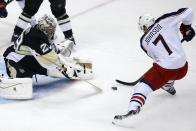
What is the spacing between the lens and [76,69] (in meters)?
3.29

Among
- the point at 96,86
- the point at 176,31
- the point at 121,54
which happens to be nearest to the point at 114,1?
the point at 121,54

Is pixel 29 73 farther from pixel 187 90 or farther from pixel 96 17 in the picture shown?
pixel 96 17

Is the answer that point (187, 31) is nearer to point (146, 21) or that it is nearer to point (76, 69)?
point (146, 21)

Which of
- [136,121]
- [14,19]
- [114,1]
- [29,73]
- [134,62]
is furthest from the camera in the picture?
[114,1]

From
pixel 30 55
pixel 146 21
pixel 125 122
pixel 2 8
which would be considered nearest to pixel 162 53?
pixel 146 21

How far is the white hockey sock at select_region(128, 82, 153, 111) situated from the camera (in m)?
2.76

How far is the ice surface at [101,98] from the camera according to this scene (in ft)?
9.34

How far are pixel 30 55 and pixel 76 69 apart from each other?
327 mm

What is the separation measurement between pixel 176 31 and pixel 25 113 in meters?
0.99

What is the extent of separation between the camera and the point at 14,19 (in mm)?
4684

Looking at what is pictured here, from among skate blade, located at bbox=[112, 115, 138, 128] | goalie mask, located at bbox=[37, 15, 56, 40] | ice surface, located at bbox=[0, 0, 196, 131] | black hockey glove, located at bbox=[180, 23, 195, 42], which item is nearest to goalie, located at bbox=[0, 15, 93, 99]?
goalie mask, located at bbox=[37, 15, 56, 40]

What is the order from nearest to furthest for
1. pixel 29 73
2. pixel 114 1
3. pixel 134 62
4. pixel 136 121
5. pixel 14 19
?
pixel 136 121 → pixel 29 73 → pixel 134 62 → pixel 14 19 → pixel 114 1

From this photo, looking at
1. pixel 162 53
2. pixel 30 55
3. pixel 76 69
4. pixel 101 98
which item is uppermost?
pixel 162 53

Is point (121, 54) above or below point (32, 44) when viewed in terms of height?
below
